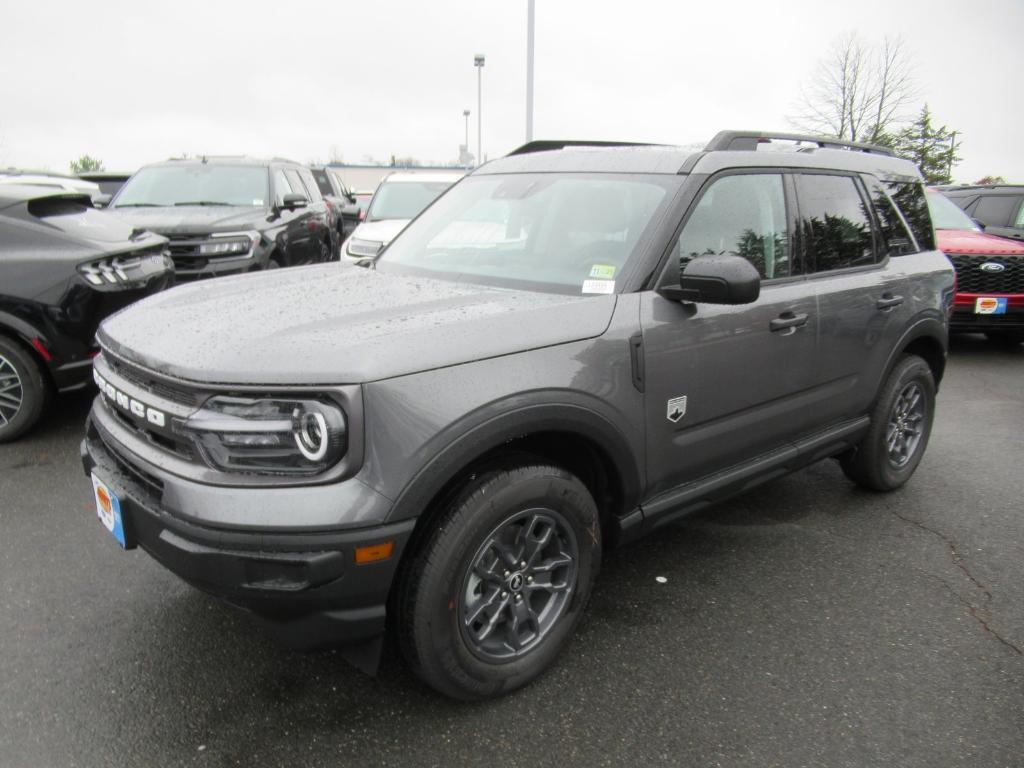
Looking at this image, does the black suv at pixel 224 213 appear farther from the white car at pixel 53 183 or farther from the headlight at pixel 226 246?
the white car at pixel 53 183

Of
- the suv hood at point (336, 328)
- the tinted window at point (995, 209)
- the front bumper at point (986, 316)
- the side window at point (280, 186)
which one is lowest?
the front bumper at point (986, 316)

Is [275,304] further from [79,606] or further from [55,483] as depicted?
[55,483]

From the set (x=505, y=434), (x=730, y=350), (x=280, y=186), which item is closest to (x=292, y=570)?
(x=505, y=434)

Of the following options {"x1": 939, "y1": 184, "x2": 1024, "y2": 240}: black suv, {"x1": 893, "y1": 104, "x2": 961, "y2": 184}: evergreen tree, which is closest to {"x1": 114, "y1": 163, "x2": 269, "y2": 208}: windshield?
{"x1": 939, "y1": 184, "x2": 1024, "y2": 240}: black suv

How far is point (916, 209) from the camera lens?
4133 millimetres

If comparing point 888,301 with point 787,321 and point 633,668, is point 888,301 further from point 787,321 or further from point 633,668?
point 633,668

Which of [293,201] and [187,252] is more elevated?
[293,201]

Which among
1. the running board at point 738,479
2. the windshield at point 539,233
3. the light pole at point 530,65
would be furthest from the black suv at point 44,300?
the light pole at point 530,65

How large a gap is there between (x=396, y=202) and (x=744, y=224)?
23.4 ft

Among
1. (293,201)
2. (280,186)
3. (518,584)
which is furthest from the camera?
(280,186)

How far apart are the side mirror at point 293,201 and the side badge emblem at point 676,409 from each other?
6555 mm

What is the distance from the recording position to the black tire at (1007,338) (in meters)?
8.35

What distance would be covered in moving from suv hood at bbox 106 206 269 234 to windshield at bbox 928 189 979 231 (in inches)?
307

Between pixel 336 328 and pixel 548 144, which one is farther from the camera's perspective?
pixel 548 144
